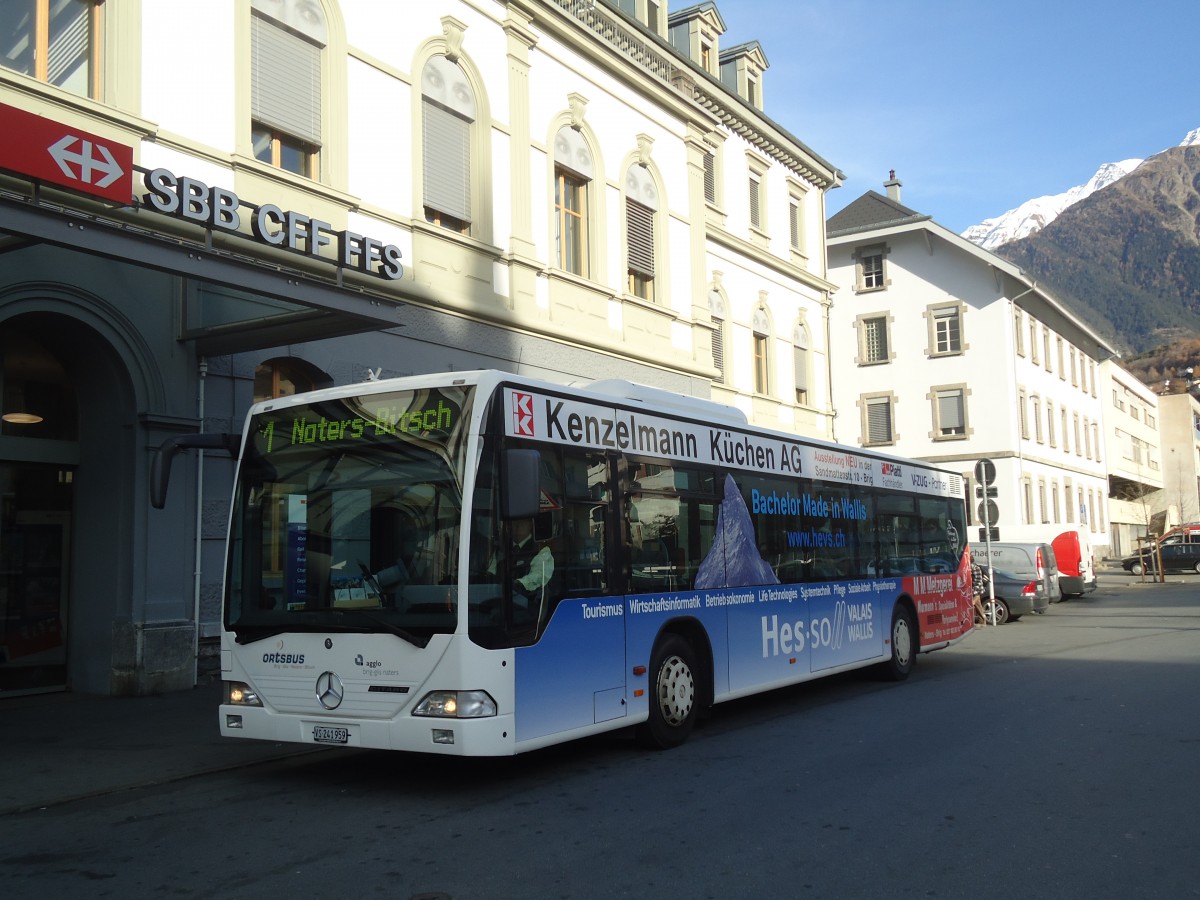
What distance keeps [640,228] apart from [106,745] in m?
14.2

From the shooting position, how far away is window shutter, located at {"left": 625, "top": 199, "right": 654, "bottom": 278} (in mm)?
20953

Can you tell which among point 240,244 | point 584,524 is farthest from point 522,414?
point 240,244

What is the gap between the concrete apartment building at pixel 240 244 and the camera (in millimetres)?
11578

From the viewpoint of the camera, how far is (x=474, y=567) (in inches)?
293

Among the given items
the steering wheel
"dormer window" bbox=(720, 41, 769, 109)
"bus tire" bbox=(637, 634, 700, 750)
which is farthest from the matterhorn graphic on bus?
"dormer window" bbox=(720, 41, 769, 109)

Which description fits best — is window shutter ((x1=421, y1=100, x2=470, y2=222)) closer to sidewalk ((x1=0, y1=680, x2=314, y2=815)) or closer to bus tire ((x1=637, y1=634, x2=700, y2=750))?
sidewalk ((x1=0, y1=680, x2=314, y2=815))

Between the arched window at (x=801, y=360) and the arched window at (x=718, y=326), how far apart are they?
403 cm

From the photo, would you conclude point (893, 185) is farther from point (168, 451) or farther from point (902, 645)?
point (168, 451)

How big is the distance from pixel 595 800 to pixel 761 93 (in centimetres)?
2648

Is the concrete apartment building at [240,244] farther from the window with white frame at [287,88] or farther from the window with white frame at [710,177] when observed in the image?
the window with white frame at [710,177]

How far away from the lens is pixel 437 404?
7.78 m

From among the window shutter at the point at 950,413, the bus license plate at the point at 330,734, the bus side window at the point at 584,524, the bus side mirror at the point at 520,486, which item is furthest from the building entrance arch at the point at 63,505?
the window shutter at the point at 950,413

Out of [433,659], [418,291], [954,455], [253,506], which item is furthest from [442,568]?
[954,455]

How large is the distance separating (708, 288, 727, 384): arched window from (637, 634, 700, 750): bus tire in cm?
1686
